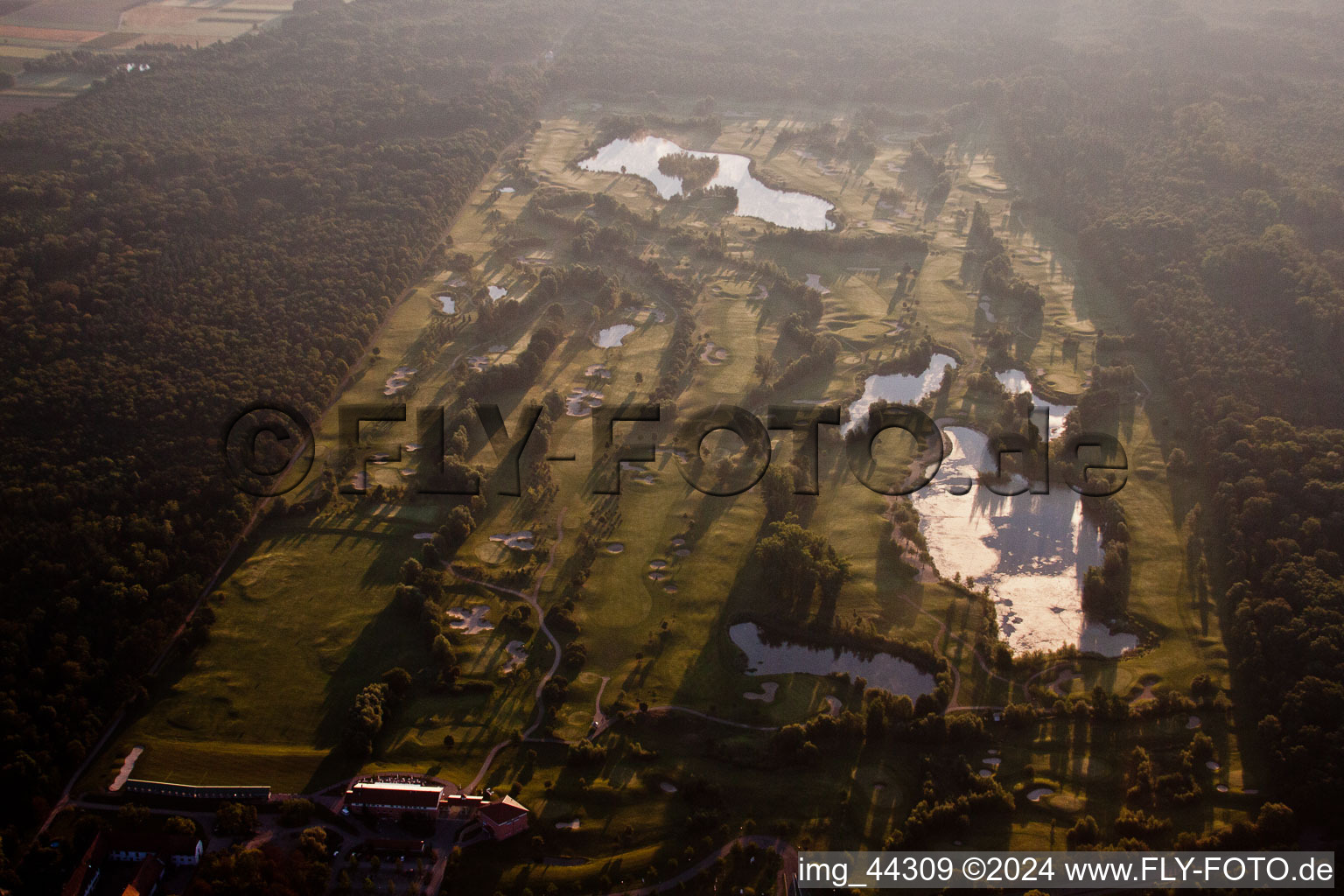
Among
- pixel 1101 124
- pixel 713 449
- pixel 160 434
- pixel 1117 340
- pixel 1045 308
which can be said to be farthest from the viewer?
pixel 1101 124

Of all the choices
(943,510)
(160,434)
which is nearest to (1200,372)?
(943,510)

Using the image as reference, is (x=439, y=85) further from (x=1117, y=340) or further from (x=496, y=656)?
(x=496, y=656)

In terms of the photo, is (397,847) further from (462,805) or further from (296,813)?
(296,813)

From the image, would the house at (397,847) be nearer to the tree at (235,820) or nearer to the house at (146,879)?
the tree at (235,820)

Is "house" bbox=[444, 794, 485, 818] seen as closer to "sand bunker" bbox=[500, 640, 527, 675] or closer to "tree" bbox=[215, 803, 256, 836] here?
"sand bunker" bbox=[500, 640, 527, 675]

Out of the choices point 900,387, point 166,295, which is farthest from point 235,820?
point 900,387

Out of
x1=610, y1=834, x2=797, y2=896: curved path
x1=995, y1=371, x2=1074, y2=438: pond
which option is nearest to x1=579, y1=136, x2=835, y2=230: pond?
x1=995, y1=371, x2=1074, y2=438: pond

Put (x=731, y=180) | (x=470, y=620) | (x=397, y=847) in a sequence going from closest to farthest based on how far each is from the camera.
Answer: (x=397, y=847), (x=470, y=620), (x=731, y=180)
